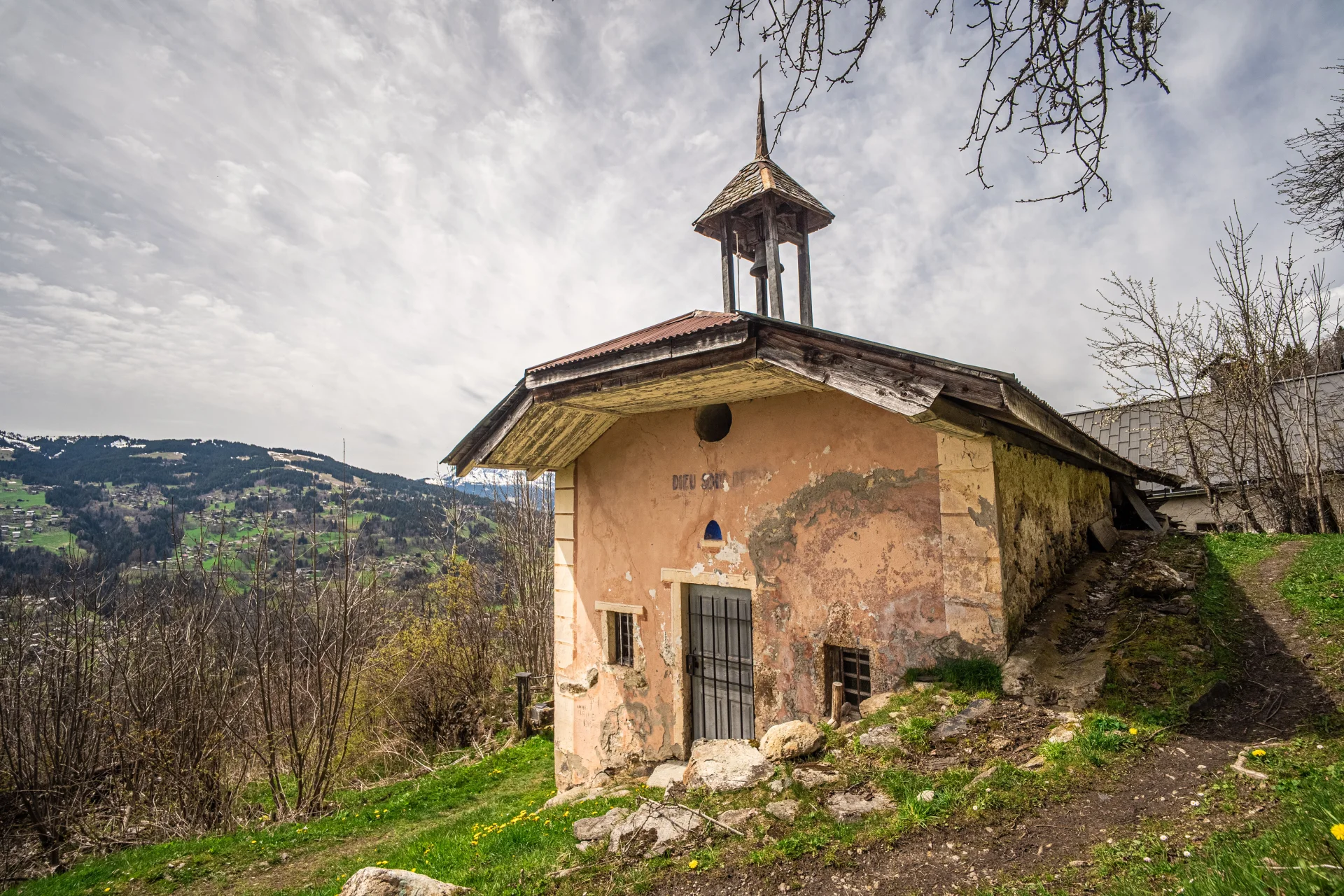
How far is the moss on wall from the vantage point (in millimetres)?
5230

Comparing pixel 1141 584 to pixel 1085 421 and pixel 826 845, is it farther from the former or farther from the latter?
pixel 1085 421

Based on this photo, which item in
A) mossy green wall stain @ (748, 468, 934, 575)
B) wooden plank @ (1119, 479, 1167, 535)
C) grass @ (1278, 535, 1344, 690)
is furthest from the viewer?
wooden plank @ (1119, 479, 1167, 535)

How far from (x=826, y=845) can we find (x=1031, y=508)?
405 cm

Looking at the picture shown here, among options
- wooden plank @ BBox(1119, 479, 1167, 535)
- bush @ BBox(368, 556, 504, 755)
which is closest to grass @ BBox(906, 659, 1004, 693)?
wooden plank @ BBox(1119, 479, 1167, 535)

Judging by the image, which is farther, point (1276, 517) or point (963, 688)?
point (1276, 517)

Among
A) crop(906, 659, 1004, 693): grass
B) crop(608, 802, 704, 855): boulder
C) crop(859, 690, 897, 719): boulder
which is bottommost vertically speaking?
crop(608, 802, 704, 855): boulder

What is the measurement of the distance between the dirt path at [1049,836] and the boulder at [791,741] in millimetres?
1421

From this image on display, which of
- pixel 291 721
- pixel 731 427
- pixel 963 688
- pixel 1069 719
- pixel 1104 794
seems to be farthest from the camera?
pixel 291 721

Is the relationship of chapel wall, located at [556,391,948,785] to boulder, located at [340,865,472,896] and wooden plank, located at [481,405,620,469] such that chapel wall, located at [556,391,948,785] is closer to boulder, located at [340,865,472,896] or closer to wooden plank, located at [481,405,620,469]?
wooden plank, located at [481,405,620,469]

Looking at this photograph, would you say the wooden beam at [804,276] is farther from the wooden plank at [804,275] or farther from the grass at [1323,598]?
the grass at [1323,598]

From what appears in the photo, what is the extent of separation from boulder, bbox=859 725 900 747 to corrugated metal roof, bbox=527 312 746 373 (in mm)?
3331

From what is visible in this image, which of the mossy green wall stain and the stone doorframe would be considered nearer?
the mossy green wall stain

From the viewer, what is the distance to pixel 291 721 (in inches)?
376

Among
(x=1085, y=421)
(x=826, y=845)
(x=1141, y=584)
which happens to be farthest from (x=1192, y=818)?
(x=1085, y=421)
